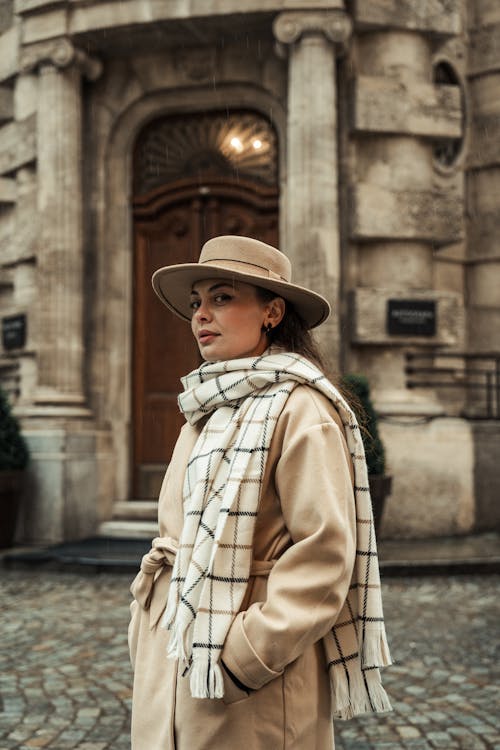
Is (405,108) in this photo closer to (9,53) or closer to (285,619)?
(9,53)

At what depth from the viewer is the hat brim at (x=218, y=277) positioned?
6.61 ft

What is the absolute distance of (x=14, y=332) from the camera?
423 inches

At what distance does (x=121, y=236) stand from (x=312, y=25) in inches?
126

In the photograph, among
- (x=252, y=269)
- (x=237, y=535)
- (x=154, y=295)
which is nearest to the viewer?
(x=237, y=535)

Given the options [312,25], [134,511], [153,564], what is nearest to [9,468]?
[134,511]

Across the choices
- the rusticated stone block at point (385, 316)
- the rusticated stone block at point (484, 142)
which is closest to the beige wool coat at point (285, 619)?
the rusticated stone block at point (385, 316)

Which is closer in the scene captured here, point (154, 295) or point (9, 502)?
point (9, 502)

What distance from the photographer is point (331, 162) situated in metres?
9.28

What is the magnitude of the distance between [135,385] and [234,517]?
8.71m

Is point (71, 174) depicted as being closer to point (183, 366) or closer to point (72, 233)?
point (72, 233)

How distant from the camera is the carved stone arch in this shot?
10172 millimetres

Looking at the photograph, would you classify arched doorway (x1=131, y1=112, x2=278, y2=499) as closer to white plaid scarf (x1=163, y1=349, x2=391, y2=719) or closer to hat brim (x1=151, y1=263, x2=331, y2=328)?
hat brim (x1=151, y1=263, x2=331, y2=328)

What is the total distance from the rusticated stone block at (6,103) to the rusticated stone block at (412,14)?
446 cm

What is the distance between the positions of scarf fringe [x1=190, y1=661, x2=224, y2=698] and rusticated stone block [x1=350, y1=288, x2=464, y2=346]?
26.3ft
